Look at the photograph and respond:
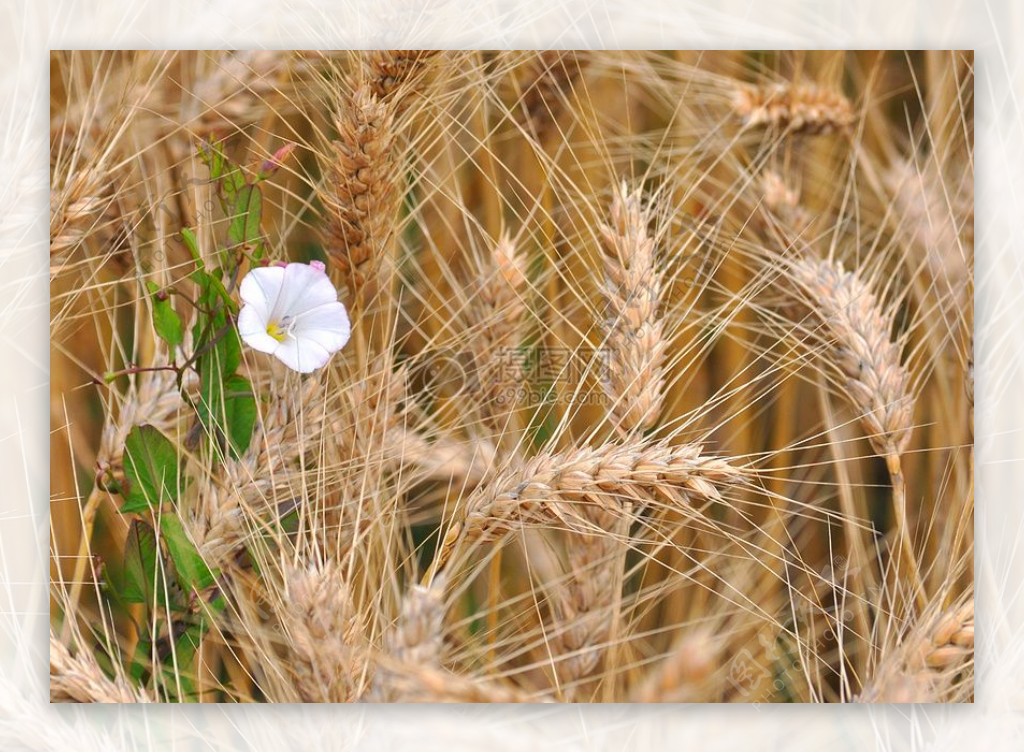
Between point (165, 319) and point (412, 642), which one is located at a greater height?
point (165, 319)

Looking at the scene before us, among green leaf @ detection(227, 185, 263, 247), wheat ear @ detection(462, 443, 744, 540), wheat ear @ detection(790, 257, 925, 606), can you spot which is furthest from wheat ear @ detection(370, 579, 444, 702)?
wheat ear @ detection(790, 257, 925, 606)

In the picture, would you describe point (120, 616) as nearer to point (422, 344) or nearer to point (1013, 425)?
point (422, 344)

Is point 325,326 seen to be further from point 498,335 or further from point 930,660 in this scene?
point 930,660

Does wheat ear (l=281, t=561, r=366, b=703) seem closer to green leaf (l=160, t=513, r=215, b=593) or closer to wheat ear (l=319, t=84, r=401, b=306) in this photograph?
green leaf (l=160, t=513, r=215, b=593)

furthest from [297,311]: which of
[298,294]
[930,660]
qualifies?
[930,660]

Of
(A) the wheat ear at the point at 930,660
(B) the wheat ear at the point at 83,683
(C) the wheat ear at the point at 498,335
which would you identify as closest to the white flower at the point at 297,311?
(C) the wheat ear at the point at 498,335

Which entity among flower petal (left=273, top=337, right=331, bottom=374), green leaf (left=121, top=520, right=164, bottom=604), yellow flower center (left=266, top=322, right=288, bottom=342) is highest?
yellow flower center (left=266, top=322, right=288, bottom=342)
